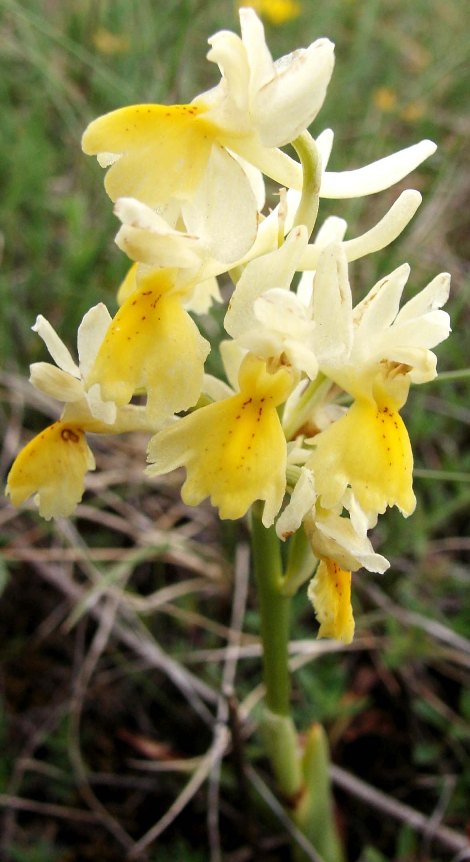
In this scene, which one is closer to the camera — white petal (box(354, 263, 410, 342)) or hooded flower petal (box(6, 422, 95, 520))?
white petal (box(354, 263, 410, 342))

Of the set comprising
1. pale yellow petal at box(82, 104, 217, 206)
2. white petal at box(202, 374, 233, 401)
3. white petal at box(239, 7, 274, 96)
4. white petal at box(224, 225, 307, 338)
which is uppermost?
white petal at box(239, 7, 274, 96)

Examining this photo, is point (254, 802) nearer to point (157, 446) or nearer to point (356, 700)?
point (356, 700)

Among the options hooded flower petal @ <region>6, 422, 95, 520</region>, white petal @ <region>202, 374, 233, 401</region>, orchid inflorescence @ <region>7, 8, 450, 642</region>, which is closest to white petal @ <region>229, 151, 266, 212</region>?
orchid inflorescence @ <region>7, 8, 450, 642</region>

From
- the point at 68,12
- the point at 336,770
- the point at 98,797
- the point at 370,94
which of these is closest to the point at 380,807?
the point at 336,770

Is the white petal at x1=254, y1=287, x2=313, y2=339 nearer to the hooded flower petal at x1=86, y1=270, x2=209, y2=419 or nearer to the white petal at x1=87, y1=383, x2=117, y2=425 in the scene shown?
the hooded flower petal at x1=86, y1=270, x2=209, y2=419

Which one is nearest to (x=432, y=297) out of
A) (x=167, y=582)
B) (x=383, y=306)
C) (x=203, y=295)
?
(x=383, y=306)

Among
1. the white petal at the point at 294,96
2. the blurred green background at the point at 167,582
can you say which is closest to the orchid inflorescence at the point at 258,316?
the white petal at the point at 294,96
